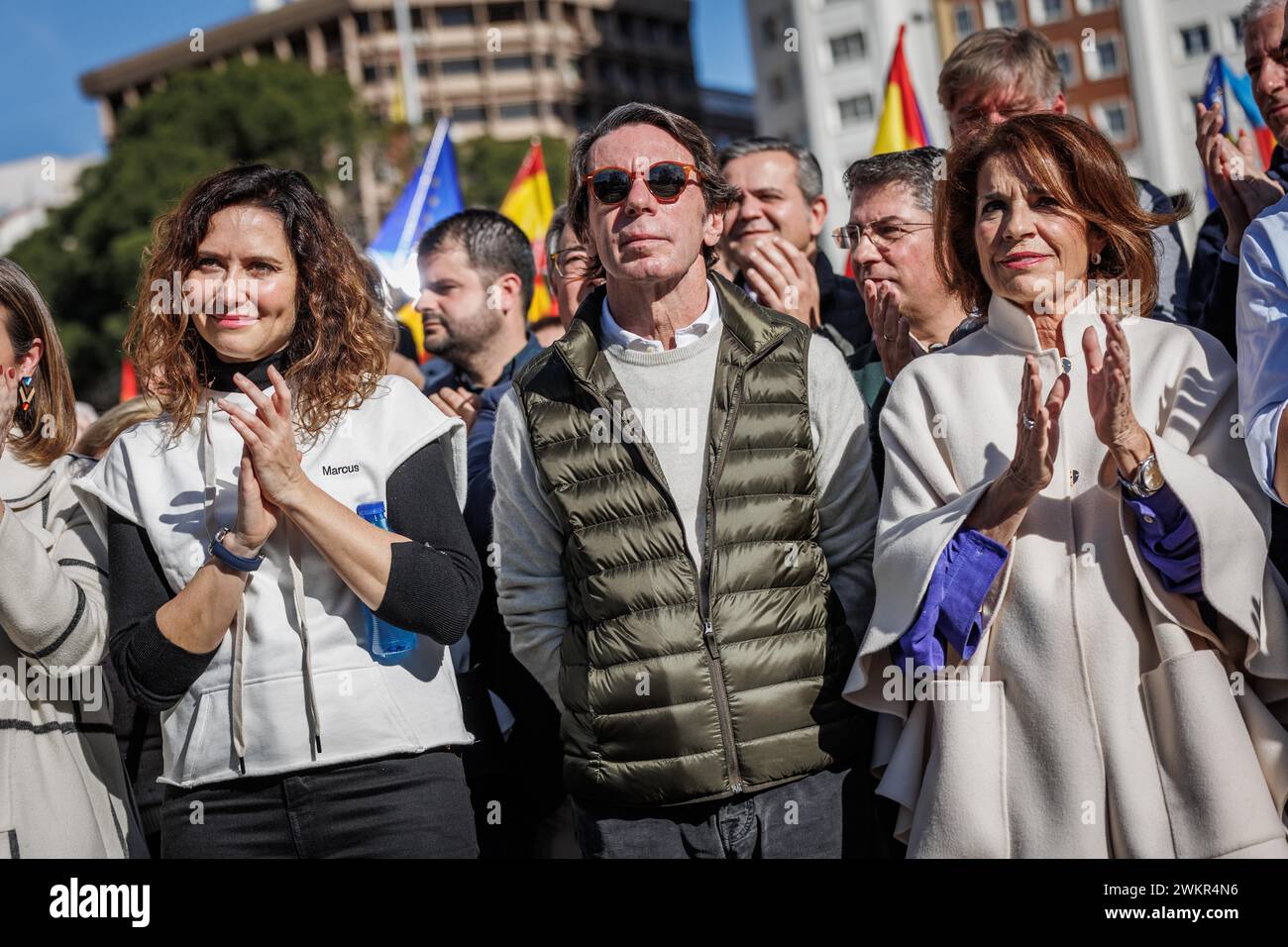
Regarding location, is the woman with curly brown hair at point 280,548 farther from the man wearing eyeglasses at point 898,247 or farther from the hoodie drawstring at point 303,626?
the man wearing eyeglasses at point 898,247

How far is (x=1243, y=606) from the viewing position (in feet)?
9.93

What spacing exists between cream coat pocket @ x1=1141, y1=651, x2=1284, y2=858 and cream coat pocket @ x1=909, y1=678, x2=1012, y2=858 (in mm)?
344

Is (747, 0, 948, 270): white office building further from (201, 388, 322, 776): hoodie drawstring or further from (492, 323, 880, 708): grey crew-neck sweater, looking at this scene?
(201, 388, 322, 776): hoodie drawstring

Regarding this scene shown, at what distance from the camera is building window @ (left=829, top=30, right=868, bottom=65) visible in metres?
57.7

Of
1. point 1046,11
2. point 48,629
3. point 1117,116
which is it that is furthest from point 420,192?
point 1046,11

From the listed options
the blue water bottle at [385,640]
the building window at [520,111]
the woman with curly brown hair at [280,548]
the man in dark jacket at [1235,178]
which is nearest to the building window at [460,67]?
the building window at [520,111]

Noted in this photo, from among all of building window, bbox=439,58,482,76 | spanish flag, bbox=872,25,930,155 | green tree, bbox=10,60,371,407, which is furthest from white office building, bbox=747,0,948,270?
spanish flag, bbox=872,25,930,155

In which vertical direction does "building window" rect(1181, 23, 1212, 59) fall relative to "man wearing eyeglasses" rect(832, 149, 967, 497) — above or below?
above

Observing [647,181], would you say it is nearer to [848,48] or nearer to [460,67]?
[848,48]

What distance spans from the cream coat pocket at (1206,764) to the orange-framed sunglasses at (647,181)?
1668 mm

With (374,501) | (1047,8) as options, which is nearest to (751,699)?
(374,501)

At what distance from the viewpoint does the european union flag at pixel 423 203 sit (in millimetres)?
9836
